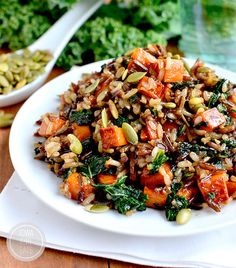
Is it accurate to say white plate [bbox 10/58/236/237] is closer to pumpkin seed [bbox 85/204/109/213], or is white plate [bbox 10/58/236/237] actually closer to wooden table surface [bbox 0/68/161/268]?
pumpkin seed [bbox 85/204/109/213]

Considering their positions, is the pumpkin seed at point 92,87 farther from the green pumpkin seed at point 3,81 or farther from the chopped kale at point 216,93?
the green pumpkin seed at point 3,81

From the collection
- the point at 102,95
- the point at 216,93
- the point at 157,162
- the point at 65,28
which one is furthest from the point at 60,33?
the point at 157,162

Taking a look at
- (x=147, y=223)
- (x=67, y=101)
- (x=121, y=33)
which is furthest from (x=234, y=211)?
(x=121, y=33)

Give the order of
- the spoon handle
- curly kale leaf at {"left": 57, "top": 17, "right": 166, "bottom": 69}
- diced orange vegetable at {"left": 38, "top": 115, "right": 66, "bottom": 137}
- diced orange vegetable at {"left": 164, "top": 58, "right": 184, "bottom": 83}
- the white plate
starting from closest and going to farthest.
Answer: the white plate < diced orange vegetable at {"left": 164, "top": 58, "right": 184, "bottom": 83} < diced orange vegetable at {"left": 38, "top": 115, "right": 66, "bottom": 137} < curly kale leaf at {"left": 57, "top": 17, "right": 166, "bottom": 69} < the spoon handle

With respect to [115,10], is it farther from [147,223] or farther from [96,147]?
[147,223]

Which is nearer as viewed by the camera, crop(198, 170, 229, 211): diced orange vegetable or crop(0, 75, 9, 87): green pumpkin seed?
crop(198, 170, 229, 211): diced orange vegetable

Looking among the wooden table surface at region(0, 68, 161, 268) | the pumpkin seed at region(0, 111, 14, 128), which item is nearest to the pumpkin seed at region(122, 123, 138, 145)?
the wooden table surface at region(0, 68, 161, 268)

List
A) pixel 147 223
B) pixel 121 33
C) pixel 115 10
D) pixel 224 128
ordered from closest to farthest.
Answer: pixel 147 223 → pixel 224 128 → pixel 121 33 → pixel 115 10
